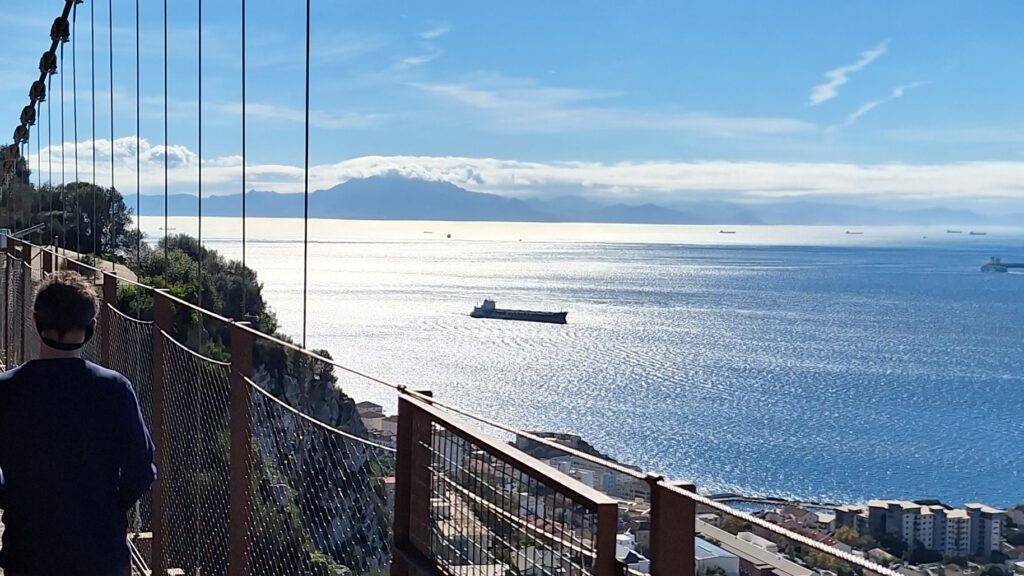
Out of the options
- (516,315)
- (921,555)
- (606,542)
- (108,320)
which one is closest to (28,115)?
(108,320)

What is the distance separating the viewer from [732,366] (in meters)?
50.2

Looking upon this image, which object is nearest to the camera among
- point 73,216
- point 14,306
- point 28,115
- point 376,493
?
point 376,493

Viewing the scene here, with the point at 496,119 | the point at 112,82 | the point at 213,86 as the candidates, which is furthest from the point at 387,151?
the point at 112,82

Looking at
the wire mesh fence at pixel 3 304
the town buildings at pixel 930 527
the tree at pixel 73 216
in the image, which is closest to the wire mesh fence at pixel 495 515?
the town buildings at pixel 930 527

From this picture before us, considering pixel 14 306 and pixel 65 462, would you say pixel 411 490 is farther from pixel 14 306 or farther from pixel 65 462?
pixel 14 306

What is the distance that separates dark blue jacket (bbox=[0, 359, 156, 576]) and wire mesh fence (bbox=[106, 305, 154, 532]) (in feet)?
4.87

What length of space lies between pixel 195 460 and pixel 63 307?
1739mm

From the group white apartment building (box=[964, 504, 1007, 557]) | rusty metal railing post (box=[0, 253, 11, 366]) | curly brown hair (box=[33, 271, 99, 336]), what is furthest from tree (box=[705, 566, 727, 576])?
white apartment building (box=[964, 504, 1007, 557])

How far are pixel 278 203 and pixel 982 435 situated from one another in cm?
12880

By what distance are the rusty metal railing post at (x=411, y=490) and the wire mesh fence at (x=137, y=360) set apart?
172 centimetres

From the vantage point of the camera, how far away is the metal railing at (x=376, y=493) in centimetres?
130

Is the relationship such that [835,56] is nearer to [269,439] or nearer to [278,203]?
[278,203]

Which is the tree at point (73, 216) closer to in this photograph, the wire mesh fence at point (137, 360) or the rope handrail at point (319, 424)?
the wire mesh fence at point (137, 360)

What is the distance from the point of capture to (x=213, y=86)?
2131cm
